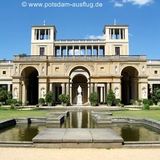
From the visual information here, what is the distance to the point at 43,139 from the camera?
1039cm

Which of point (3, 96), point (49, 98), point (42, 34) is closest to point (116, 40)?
point (42, 34)

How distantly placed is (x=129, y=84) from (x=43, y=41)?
2146 cm

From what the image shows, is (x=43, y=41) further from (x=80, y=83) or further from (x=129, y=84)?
(x=129, y=84)

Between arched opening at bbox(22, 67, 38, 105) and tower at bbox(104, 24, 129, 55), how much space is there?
17.0m

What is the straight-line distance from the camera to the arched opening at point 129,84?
178ft

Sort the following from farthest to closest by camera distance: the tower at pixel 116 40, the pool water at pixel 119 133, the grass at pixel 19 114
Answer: the tower at pixel 116 40 → the grass at pixel 19 114 → the pool water at pixel 119 133

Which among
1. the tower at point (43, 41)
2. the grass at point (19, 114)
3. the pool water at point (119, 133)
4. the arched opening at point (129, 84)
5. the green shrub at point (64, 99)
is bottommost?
the pool water at point (119, 133)

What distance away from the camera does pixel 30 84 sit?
57562mm
